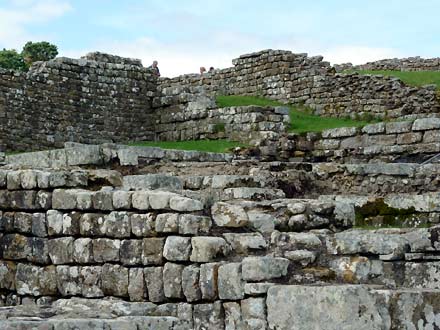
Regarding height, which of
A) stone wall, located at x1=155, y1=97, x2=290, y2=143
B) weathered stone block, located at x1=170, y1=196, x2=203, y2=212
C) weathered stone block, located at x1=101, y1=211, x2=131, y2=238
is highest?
stone wall, located at x1=155, y1=97, x2=290, y2=143

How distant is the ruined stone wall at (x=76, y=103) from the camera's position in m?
17.9

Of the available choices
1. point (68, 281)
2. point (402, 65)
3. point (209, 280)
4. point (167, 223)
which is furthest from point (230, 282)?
point (402, 65)

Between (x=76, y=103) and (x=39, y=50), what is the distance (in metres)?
41.1

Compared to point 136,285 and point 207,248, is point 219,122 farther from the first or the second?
point 207,248

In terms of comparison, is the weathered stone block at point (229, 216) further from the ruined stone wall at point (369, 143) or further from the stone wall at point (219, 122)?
the stone wall at point (219, 122)

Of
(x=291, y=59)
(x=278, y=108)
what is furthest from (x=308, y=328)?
(x=291, y=59)

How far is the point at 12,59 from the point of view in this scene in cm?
5450

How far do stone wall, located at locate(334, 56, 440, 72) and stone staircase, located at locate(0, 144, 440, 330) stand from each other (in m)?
23.3

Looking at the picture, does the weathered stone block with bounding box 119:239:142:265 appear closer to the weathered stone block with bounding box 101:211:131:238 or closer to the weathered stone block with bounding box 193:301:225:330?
the weathered stone block with bounding box 101:211:131:238

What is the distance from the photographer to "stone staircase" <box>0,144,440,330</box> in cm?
625

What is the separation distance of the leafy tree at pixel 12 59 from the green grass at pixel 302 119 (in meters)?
33.0

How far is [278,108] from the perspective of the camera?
18.3 meters

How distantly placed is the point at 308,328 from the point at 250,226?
147 cm

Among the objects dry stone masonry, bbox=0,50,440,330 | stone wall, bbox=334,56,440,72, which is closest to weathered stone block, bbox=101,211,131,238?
dry stone masonry, bbox=0,50,440,330
